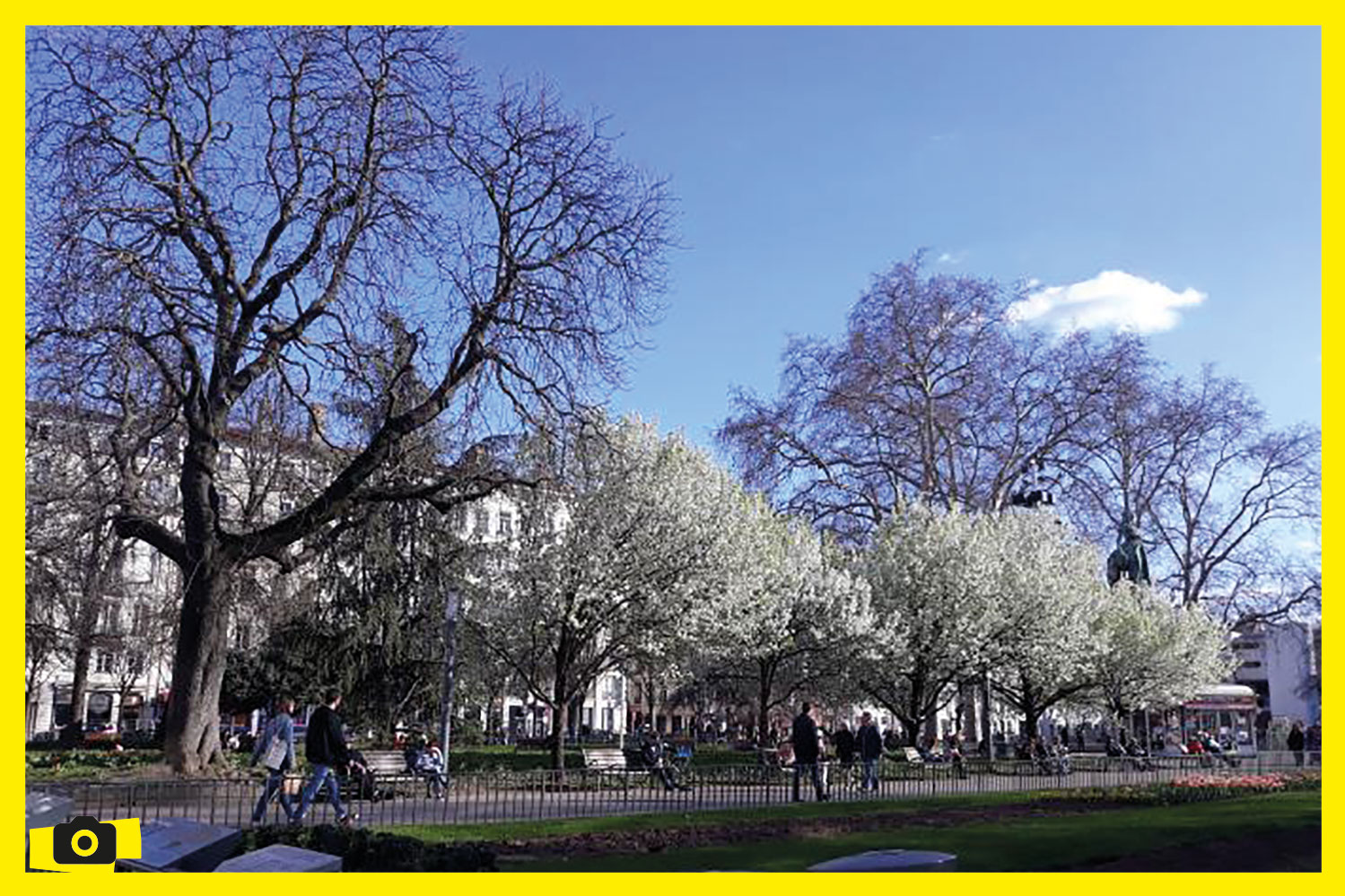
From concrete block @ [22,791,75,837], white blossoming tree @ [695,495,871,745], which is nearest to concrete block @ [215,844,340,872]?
concrete block @ [22,791,75,837]

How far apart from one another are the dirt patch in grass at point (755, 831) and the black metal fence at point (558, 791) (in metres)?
2.69

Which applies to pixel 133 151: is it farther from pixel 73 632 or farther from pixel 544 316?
pixel 73 632

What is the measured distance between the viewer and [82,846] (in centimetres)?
1018

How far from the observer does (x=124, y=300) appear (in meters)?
19.3

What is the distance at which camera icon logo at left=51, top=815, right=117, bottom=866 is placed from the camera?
33.4ft

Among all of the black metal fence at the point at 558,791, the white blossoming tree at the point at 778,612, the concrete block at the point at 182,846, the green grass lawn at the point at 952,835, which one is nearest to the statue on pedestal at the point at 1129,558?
the white blossoming tree at the point at 778,612

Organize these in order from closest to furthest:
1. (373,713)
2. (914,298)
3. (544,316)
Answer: (544,316) < (373,713) < (914,298)

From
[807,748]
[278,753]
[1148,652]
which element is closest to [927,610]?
[1148,652]

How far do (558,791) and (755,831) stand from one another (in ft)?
18.1

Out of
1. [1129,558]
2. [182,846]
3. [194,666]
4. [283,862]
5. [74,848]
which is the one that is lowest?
[182,846]

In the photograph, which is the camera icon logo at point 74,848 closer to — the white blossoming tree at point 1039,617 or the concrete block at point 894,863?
the concrete block at point 894,863

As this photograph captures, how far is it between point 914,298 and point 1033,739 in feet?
60.1

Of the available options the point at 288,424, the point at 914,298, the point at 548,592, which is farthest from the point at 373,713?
the point at 914,298

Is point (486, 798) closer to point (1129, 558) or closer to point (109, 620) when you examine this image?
point (109, 620)
